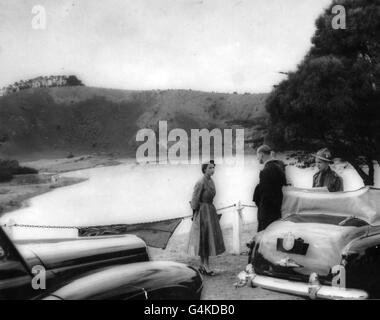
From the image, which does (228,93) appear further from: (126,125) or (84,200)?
(84,200)

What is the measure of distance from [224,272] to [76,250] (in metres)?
2.86

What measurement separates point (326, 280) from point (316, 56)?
4677 mm

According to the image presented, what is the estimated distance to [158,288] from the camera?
2.70m

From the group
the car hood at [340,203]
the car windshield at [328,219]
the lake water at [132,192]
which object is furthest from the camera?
the lake water at [132,192]

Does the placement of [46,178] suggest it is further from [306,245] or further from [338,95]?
[306,245]

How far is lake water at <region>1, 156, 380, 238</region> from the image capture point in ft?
22.1

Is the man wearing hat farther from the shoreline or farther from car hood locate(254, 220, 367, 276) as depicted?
the shoreline

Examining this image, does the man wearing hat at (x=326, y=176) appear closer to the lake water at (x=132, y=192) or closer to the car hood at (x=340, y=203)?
the car hood at (x=340, y=203)

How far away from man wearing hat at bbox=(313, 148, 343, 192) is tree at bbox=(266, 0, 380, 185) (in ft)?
5.29

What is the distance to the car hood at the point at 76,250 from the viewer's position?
2619 millimetres

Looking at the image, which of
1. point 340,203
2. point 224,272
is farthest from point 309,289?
point 224,272

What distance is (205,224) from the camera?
521 centimetres

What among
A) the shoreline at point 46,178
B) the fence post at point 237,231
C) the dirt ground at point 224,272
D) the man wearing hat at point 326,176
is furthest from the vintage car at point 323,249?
the shoreline at point 46,178

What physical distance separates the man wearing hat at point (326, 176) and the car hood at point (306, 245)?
1256 millimetres
